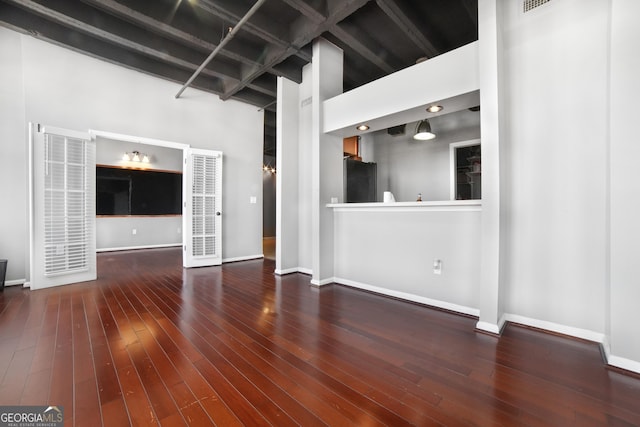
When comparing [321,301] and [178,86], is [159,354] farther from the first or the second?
[178,86]

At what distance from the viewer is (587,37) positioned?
2219 mm

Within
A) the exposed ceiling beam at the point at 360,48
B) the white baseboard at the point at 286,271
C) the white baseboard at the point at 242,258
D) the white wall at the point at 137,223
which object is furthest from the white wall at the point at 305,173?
the white wall at the point at 137,223

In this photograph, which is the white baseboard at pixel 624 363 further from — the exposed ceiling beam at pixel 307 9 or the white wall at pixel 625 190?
the exposed ceiling beam at pixel 307 9

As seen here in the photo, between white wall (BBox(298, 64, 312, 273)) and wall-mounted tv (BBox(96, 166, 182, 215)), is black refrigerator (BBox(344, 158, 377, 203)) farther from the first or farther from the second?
wall-mounted tv (BBox(96, 166, 182, 215))

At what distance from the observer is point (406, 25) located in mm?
3410

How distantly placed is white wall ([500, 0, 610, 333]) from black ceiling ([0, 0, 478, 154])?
129cm

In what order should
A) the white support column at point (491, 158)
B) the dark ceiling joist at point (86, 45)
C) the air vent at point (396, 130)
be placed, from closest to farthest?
the white support column at point (491, 158) → the dark ceiling joist at point (86, 45) → the air vent at point (396, 130)

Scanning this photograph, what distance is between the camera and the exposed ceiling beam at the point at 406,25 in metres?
3.06

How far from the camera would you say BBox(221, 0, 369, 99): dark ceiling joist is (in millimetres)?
3006

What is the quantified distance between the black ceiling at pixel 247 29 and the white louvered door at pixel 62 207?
4.62ft

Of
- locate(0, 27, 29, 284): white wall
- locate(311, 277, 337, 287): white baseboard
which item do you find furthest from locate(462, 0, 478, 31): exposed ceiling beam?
locate(0, 27, 29, 284): white wall

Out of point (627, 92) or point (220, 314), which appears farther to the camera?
point (220, 314)

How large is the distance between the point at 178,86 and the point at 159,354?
4684 mm

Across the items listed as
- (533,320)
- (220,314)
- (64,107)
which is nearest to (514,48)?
(533,320)
